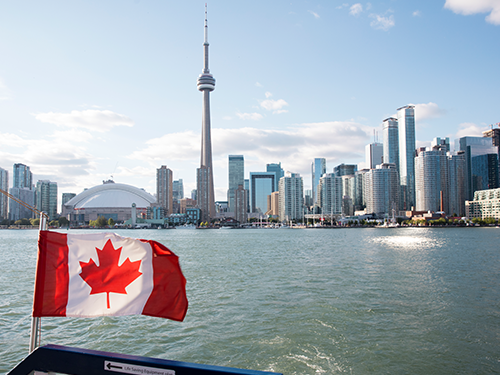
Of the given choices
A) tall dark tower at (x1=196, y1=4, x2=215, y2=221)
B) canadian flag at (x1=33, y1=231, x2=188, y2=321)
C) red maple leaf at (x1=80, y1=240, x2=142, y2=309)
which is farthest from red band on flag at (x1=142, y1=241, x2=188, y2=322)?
tall dark tower at (x1=196, y1=4, x2=215, y2=221)

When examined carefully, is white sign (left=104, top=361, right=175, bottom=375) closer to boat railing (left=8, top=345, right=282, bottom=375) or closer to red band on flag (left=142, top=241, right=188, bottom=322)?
boat railing (left=8, top=345, right=282, bottom=375)

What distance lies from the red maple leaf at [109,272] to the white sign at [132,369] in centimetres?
92

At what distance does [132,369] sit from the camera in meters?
3.46

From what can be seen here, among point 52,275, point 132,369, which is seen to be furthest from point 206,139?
point 132,369

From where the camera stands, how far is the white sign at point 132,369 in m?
3.39

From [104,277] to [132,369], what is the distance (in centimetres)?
130

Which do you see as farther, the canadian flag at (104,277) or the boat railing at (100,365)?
the canadian flag at (104,277)

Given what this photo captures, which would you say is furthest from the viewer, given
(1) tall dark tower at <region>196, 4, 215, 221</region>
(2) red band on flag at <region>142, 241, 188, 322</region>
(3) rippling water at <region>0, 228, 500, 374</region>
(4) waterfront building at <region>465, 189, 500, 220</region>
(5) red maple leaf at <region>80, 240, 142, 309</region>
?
(1) tall dark tower at <region>196, 4, 215, 221</region>

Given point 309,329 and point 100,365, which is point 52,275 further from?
point 309,329

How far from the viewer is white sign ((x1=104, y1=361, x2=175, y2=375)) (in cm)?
339

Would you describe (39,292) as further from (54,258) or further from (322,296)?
(322,296)

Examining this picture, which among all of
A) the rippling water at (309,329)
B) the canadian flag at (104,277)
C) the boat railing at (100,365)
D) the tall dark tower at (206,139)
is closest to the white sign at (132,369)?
the boat railing at (100,365)

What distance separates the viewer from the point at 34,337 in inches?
170

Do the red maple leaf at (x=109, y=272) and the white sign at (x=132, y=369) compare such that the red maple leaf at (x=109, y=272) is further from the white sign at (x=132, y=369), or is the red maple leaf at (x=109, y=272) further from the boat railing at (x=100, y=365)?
the white sign at (x=132, y=369)
